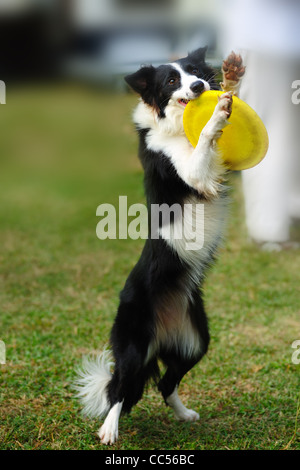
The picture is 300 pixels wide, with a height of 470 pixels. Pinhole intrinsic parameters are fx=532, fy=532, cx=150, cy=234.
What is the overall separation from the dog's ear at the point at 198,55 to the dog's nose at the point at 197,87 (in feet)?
1.10

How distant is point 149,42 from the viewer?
21.6 feet

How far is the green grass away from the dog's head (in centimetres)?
32

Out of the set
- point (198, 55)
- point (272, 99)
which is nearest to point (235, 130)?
point (198, 55)

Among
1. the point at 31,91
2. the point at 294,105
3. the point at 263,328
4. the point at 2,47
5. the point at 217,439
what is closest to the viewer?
the point at 217,439

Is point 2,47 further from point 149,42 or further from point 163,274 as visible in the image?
point 163,274

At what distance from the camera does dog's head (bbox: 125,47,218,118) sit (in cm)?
283

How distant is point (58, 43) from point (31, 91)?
71.7 inches

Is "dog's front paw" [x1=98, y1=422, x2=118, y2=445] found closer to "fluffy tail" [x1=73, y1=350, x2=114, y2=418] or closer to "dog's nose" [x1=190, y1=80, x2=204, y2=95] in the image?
"fluffy tail" [x1=73, y1=350, x2=114, y2=418]

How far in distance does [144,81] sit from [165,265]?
1047 millimetres

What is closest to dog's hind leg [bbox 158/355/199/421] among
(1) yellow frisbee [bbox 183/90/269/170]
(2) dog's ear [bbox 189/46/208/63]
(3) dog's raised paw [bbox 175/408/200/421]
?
(3) dog's raised paw [bbox 175/408/200/421]

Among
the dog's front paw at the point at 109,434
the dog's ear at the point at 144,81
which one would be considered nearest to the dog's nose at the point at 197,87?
the dog's ear at the point at 144,81

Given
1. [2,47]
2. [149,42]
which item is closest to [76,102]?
[2,47]

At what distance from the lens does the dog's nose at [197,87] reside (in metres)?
2.75

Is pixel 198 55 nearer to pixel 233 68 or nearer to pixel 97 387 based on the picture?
pixel 233 68
